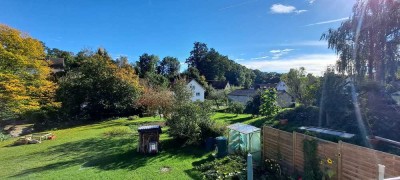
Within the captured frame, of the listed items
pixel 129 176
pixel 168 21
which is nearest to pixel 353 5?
pixel 168 21

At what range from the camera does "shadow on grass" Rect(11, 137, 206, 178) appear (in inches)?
378

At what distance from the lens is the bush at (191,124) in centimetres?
1234

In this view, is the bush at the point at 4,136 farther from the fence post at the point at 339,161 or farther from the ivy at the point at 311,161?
the fence post at the point at 339,161

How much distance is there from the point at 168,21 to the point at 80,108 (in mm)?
16185

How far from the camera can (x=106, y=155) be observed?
11.1 m

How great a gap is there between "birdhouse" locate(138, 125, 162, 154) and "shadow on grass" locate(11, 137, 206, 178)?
305 mm

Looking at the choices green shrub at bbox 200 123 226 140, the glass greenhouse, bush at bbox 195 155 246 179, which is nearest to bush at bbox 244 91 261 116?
green shrub at bbox 200 123 226 140

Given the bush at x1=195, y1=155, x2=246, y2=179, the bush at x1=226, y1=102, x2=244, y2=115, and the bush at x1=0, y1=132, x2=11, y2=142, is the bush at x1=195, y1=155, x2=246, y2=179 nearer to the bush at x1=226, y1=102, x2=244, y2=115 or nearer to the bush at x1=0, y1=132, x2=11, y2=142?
the bush at x1=0, y1=132, x2=11, y2=142

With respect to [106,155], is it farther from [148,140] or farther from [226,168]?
[226,168]

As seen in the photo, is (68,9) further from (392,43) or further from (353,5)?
(392,43)

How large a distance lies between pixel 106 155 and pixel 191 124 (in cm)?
425

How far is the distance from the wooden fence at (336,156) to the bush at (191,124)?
12.9ft

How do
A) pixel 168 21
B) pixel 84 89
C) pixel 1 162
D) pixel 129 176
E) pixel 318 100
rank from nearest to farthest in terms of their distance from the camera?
pixel 129 176 → pixel 1 162 → pixel 318 100 → pixel 168 21 → pixel 84 89

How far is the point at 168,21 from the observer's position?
17.7 m
